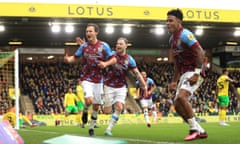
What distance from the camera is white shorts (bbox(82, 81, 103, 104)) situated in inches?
336

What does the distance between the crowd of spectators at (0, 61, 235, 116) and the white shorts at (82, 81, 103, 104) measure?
19.2 m

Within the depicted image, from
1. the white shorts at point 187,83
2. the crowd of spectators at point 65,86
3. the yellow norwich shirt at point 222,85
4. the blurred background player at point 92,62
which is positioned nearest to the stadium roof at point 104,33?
the crowd of spectators at point 65,86

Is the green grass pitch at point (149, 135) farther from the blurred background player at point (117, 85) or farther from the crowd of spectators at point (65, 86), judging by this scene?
the crowd of spectators at point (65, 86)

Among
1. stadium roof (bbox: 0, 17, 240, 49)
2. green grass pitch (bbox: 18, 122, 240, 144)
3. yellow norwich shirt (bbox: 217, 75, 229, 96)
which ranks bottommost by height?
green grass pitch (bbox: 18, 122, 240, 144)

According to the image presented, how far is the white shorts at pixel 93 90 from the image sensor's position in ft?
28.0

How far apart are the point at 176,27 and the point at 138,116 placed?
1800 cm

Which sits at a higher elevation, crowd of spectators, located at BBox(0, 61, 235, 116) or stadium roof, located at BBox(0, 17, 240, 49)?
stadium roof, located at BBox(0, 17, 240, 49)

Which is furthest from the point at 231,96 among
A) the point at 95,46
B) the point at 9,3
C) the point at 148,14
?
the point at 95,46

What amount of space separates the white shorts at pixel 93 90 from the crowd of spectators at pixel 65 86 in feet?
63.1

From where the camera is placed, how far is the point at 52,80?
33375mm

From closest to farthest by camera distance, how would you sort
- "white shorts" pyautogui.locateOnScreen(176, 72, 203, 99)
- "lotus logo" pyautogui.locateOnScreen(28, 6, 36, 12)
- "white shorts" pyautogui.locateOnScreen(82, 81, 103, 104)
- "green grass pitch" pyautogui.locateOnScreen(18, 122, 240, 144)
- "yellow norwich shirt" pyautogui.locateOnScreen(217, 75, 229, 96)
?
"white shorts" pyautogui.locateOnScreen(176, 72, 203, 99)
"green grass pitch" pyautogui.locateOnScreen(18, 122, 240, 144)
"white shorts" pyautogui.locateOnScreen(82, 81, 103, 104)
"yellow norwich shirt" pyautogui.locateOnScreen(217, 75, 229, 96)
"lotus logo" pyautogui.locateOnScreen(28, 6, 36, 12)

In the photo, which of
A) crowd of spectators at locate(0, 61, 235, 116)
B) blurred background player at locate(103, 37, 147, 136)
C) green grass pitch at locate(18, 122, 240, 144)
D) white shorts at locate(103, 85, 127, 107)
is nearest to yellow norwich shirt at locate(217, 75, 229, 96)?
green grass pitch at locate(18, 122, 240, 144)

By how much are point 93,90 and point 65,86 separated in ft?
79.4

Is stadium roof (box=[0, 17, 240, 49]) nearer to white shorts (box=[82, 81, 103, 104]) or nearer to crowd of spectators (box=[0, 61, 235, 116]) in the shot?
crowd of spectators (box=[0, 61, 235, 116])
